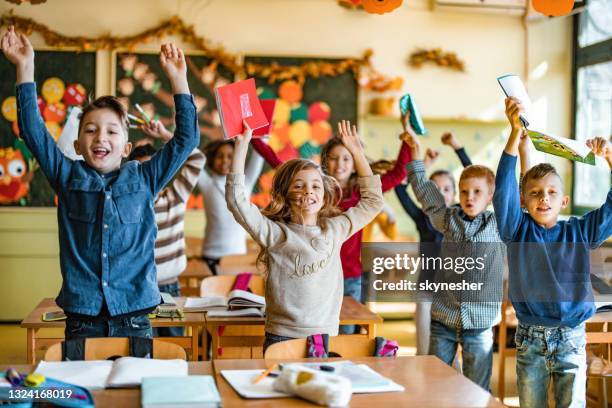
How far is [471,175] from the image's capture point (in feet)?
10.2

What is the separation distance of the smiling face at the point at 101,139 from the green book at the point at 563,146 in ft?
4.30

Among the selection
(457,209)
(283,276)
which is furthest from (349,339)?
(457,209)

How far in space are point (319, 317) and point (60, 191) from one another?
938 mm

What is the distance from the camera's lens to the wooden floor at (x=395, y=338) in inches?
177

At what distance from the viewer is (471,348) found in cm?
303

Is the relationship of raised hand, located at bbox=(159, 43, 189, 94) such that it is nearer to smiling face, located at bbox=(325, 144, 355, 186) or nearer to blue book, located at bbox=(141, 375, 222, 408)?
blue book, located at bbox=(141, 375, 222, 408)

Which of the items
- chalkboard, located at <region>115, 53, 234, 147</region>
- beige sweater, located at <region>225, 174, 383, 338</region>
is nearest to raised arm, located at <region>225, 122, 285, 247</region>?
beige sweater, located at <region>225, 174, 383, 338</region>

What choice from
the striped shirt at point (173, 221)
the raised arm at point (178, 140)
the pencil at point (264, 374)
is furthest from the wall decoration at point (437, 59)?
the pencil at point (264, 374)

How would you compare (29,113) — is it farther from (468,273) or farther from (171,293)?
(468,273)

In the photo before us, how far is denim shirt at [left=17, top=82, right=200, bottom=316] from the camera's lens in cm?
225

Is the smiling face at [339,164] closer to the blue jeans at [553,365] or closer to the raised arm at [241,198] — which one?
the raised arm at [241,198]

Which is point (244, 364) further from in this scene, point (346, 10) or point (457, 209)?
point (346, 10)

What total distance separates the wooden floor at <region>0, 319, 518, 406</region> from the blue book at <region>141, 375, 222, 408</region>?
8.92ft

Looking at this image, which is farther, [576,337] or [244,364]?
[576,337]
